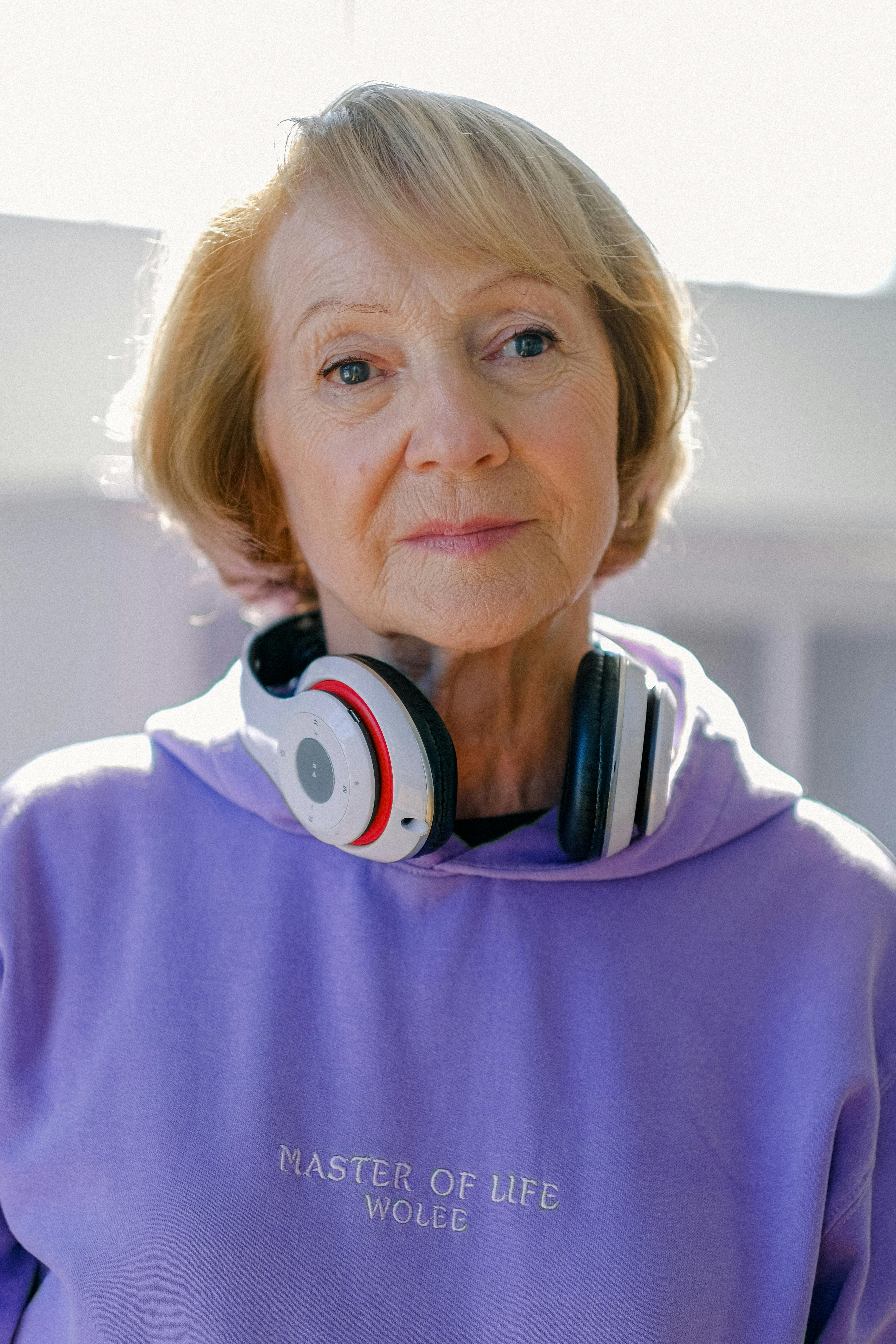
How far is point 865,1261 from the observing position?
109 cm

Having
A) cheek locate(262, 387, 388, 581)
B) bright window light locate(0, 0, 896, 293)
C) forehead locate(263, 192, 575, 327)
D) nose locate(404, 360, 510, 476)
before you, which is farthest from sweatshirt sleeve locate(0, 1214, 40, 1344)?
bright window light locate(0, 0, 896, 293)

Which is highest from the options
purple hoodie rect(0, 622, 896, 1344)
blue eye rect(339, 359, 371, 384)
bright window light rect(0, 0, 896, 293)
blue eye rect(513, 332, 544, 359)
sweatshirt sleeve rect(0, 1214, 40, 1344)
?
bright window light rect(0, 0, 896, 293)

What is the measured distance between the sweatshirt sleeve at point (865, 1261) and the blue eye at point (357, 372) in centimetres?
85

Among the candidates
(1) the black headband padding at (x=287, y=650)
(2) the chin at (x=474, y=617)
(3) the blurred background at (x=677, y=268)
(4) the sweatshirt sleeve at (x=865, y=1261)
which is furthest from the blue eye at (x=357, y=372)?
(4) the sweatshirt sleeve at (x=865, y=1261)

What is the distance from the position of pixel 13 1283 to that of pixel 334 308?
38.9 inches

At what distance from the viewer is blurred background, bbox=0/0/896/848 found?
2318 mm

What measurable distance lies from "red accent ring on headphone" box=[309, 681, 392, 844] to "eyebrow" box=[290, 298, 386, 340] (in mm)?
349

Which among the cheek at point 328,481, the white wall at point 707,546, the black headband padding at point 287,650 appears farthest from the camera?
the white wall at point 707,546

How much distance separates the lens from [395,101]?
3.73 feet

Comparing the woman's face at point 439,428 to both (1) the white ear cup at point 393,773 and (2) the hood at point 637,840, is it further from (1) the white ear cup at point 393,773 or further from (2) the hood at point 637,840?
(2) the hood at point 637,840

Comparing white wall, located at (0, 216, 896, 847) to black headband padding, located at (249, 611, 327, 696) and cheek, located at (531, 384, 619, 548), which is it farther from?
cheek, located at (531, 384, 619, 548)

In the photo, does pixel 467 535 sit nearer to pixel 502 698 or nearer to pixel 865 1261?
pixel 502 698

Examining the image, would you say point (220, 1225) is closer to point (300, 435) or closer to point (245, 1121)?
point (245, 1121)

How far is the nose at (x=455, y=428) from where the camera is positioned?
1048 mm
